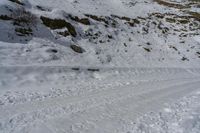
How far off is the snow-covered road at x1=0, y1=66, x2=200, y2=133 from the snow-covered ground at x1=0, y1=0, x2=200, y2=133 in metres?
0.03

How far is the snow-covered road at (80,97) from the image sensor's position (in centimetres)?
959

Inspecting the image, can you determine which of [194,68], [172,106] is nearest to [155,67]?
[194,68]

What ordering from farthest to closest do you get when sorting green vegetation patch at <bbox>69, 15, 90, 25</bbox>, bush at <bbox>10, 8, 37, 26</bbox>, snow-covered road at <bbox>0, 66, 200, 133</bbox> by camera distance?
green vegetation patch at <bbox>69, 15, 90, 25</bbox> < bush at <bbox>10, 8, 37, 26</bbox> < snow-covered road at <bbox>0, 66, 200, 133</bbox>

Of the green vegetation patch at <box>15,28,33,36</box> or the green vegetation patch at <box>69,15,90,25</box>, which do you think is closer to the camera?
the green vegetation patch at <box>15,28,33,36</box>

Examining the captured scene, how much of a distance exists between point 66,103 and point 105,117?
1.93 m

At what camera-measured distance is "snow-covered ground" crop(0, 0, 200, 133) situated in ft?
33.9

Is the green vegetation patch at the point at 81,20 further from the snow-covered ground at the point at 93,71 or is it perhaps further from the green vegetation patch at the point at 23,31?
the green vegetation patch at the point at 23,31

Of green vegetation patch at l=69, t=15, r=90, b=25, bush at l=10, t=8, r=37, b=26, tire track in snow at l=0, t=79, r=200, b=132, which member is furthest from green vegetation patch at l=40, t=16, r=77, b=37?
tire track in snow at l=0, t=79, r=200, b=132

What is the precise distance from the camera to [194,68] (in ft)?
88.2

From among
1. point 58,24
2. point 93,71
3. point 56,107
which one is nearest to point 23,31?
point 58,24

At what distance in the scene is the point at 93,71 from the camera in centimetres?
1861

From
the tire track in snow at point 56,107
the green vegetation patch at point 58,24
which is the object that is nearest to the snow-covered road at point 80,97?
the tire track in snow at point 56,107

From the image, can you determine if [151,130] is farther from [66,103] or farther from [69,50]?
[69,50]

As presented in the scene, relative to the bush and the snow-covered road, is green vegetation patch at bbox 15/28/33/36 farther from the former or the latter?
the snow-covered road
